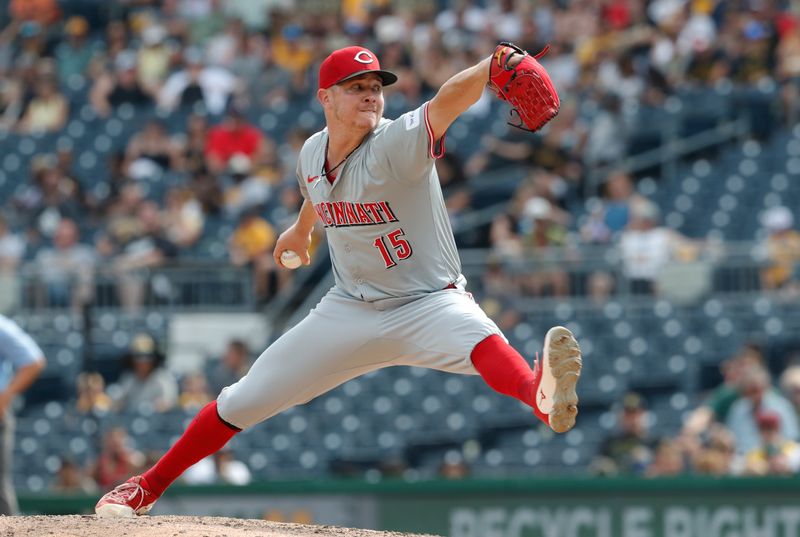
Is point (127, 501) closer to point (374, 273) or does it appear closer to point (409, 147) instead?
point (374, 273)

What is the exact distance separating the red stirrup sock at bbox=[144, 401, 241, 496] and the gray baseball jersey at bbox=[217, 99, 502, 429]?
8 cm

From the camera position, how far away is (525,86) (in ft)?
16.2

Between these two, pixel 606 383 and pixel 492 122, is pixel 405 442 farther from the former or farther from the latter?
pixel 492 122

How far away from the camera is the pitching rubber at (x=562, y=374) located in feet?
15.9

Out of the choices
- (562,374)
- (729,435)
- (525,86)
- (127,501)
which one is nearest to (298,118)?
(729,435)

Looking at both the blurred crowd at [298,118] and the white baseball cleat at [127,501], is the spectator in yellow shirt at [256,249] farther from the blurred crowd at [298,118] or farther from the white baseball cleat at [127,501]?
the white baseball cleat at [127,501]

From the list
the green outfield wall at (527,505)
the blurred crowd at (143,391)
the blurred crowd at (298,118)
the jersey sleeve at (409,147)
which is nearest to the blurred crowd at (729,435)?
the green outfield wall at (527,505)

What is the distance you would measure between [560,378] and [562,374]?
0.01m

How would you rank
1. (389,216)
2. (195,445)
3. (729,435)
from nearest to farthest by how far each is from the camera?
(389,216) < (195,445) < (729,435)

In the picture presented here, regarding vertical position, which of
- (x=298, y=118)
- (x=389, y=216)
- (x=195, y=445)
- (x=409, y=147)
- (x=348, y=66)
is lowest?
(x=195, y=445)

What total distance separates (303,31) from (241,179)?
293 centimetres

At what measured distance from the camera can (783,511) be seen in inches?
338

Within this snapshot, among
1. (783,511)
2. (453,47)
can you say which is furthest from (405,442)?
(453,47)

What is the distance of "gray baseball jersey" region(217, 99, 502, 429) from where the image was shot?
17.4 feet
